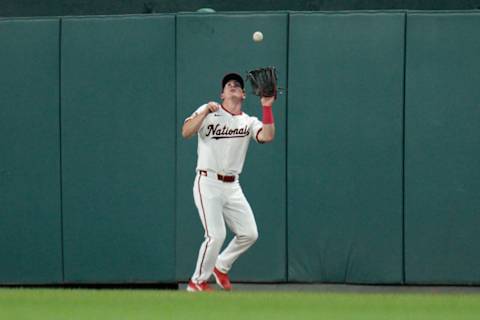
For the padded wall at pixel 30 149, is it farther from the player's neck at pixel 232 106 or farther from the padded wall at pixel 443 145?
the padded wall at pixel 443 145

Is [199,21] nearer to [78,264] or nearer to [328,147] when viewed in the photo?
[328,147]

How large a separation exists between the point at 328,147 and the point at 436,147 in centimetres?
99

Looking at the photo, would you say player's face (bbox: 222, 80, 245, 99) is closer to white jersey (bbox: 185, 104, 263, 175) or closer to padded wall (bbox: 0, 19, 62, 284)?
white jersey (bbox: 185, 104, 263, 175)

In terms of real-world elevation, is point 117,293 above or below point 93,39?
below

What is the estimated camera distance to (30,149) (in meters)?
11.9

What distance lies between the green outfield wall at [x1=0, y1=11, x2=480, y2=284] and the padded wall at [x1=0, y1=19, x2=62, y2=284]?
0.01 m

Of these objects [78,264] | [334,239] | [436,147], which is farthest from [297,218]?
[78,264]

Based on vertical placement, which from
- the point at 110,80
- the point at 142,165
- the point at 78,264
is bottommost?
the point at 78,264

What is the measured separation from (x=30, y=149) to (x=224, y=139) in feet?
8.34

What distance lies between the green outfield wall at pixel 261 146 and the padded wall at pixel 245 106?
0.04ft

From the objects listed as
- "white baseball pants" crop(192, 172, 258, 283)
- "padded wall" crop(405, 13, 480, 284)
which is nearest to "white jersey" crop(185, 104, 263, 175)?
"white baseball pants" crop(192, 172, 258, 283)

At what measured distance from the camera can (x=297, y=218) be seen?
11.5 metres

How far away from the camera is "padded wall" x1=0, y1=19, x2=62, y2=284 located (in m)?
11.8

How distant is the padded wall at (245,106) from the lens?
11.5 m
